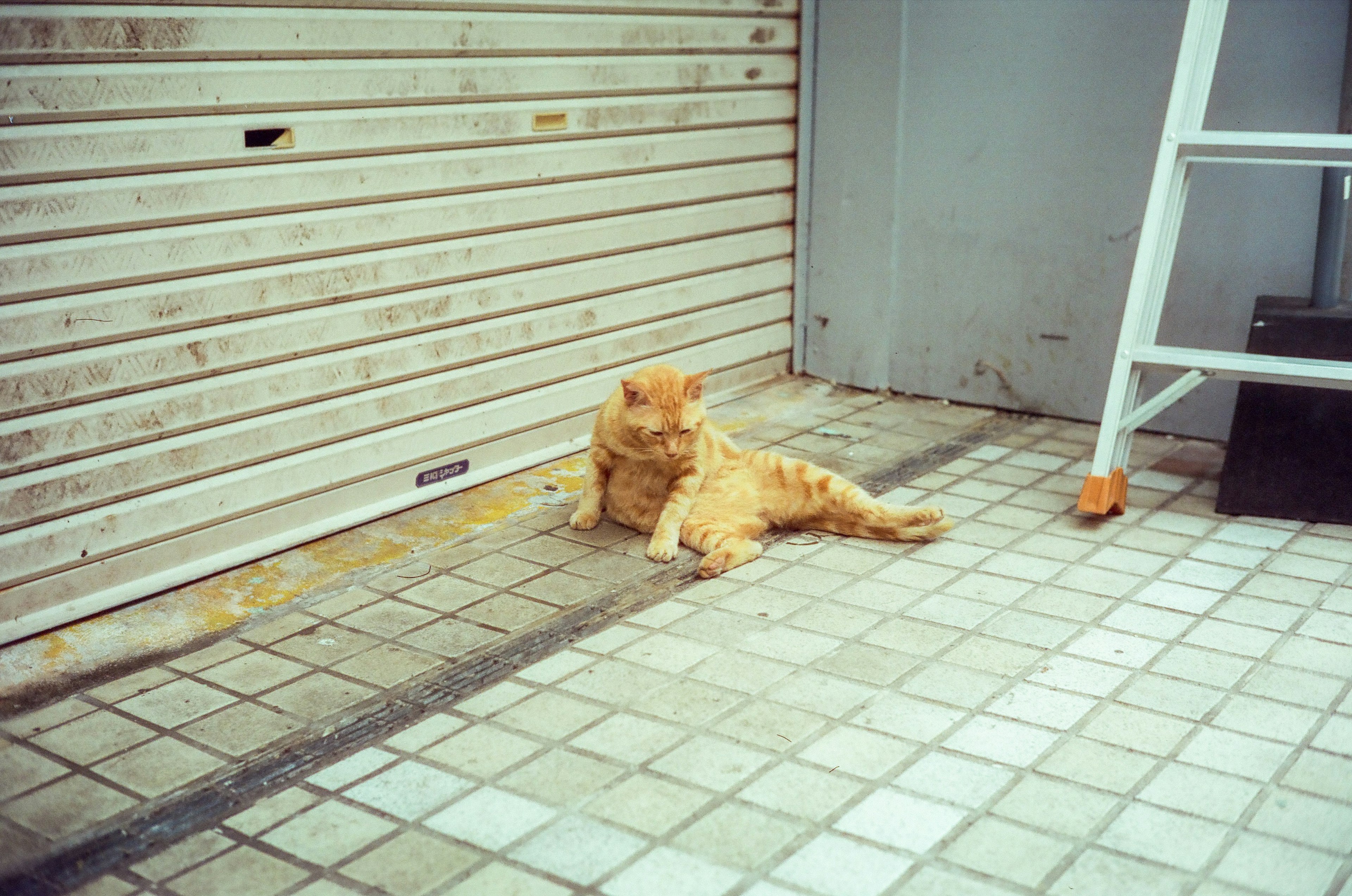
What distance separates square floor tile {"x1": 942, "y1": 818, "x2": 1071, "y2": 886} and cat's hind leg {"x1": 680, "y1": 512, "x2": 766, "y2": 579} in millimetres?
1806

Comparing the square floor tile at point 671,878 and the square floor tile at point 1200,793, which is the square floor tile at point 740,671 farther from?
the square floor tile at point 1200,793

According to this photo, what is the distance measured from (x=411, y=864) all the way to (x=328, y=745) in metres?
0.69

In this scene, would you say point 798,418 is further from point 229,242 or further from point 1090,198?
point 229,242

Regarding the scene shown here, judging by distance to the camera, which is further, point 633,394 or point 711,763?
point 633,394

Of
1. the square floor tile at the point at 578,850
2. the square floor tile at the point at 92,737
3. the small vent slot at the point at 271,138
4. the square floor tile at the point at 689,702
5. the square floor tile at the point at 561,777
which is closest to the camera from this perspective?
the square floor tile at the point at 578,850

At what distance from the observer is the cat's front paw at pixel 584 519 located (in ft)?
17.4

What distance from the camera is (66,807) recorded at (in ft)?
11.1

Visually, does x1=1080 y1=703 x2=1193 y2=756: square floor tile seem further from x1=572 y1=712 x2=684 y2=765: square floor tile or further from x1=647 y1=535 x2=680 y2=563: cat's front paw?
x1=647 y1=535 x2=680 y2=563: cat's front paw

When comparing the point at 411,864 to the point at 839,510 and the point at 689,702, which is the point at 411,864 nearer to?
the point at 689,702

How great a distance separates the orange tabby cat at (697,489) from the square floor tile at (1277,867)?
2085 millimetres

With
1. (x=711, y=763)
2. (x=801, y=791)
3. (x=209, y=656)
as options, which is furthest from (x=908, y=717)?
(x=209, y=656)

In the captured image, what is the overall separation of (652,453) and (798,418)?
2.06 metres

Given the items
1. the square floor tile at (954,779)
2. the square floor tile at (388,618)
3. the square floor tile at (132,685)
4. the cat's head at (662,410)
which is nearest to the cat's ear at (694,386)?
the cat's head at (662,410)

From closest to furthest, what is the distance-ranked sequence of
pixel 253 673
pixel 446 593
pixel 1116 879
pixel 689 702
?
pixel 1116 879
pixel 689 702
pixel 253 673
pixel 446 593
